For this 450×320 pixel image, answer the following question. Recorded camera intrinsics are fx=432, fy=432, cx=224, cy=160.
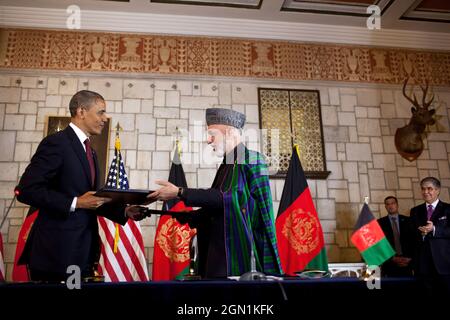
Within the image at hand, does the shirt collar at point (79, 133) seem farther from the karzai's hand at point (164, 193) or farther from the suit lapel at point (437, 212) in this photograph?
the suit lapel at point (437, 212)

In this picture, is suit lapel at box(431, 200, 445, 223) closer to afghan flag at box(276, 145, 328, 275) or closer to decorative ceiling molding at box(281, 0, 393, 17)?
afghan flag at box(276, 145, 328, 275)

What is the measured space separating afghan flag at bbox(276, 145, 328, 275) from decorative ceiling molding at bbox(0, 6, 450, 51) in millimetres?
2555

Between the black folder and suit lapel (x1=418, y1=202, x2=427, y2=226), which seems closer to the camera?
the black folder

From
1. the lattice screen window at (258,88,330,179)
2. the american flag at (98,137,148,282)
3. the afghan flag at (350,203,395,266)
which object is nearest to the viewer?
the afghan flag at (350,203,395,266)

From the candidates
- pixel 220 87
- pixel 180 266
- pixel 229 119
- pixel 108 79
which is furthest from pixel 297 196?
pixel 108 79

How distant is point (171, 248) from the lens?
521cm

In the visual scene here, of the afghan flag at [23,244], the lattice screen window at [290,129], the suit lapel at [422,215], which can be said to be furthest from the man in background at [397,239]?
the afghan flag at [23,244]

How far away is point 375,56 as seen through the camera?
7.29 m

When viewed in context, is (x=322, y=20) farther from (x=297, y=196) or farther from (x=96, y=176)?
(x=96, y=176)

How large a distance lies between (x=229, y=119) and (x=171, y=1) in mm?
4108

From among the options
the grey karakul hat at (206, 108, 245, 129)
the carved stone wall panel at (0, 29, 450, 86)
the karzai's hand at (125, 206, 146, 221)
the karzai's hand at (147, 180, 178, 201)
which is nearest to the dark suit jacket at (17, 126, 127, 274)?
the karzai's hand at (125, 206, 146, 221)

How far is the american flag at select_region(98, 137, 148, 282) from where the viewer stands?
444 cm

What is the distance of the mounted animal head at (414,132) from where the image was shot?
6684 millimetres

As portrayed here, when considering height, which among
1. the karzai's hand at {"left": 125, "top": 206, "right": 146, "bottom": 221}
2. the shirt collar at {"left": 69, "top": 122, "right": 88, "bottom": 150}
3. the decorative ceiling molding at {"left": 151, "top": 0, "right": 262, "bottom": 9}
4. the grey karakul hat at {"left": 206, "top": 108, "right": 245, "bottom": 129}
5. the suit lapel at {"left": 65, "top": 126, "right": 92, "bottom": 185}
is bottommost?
the karzai's hand at {"left": 125, "top": 206, "right": 146, "bottom": 221}
